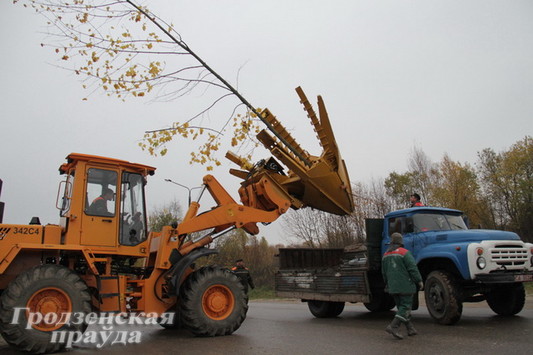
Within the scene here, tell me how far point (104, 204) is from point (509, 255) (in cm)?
781

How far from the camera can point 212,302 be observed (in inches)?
310

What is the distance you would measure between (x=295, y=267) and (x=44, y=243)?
22.4 feet

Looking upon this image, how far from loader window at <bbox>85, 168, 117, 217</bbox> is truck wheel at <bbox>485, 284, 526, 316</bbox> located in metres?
8.01

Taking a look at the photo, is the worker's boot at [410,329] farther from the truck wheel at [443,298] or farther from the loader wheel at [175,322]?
the loader wheel at [175,322]

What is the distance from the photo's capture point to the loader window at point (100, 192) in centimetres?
775

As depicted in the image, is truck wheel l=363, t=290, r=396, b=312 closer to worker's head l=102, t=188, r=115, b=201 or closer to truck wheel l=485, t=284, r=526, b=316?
truck wheel l=485, t=284, r=526, b=316

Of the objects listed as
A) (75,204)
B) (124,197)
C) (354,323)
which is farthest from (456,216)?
(75,204)

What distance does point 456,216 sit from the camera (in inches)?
387

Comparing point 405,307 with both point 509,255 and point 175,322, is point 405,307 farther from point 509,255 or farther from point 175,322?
point 175,322

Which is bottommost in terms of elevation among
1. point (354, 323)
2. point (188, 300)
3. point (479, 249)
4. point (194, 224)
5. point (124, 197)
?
point (354, 323)

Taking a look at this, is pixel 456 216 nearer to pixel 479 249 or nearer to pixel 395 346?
pixel 479 249

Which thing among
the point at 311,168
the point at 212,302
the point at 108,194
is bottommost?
the point at 212,302

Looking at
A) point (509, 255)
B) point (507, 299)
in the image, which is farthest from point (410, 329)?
point (507, 299)

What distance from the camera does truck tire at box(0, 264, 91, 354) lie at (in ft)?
19.8
